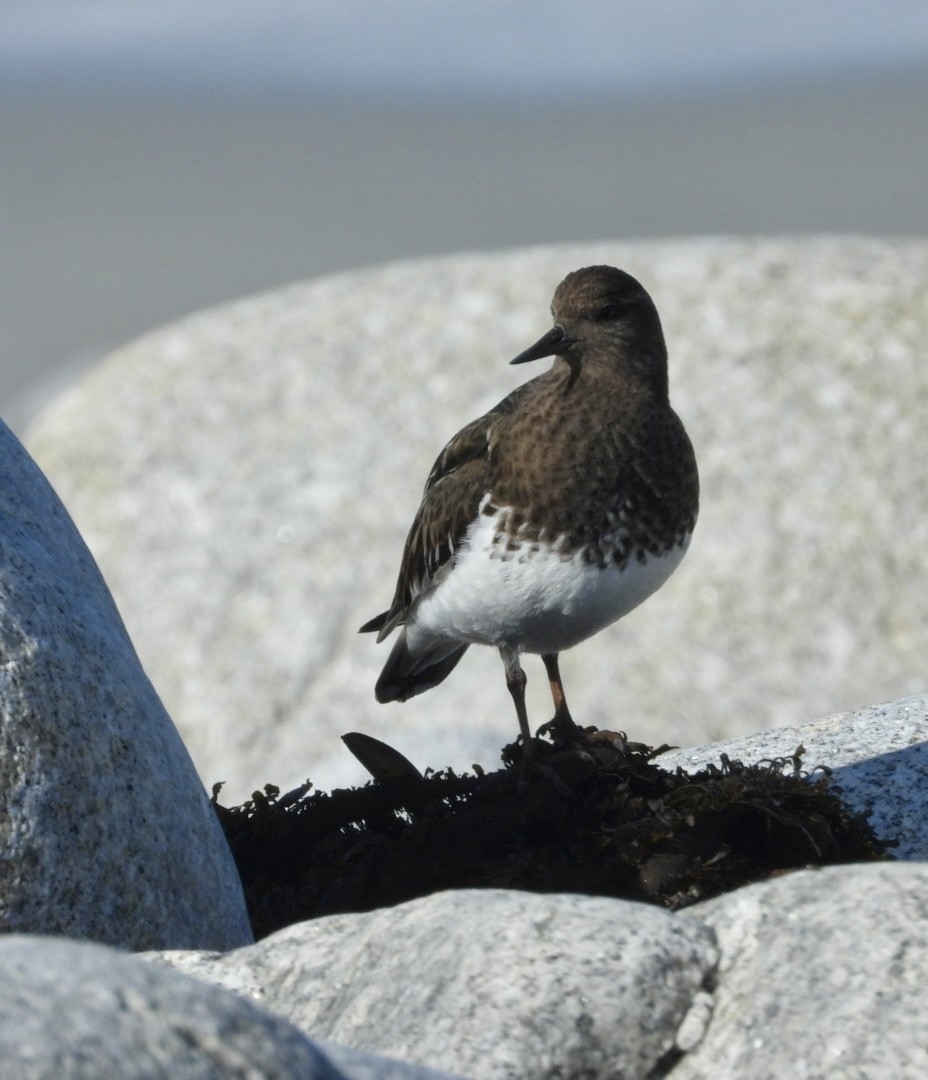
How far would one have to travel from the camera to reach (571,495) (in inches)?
254

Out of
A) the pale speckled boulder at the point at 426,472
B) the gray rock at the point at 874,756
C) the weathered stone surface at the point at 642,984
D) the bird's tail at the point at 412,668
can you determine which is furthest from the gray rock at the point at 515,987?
the pale speckled boulder at the point at 426,472

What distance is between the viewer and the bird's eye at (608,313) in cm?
685

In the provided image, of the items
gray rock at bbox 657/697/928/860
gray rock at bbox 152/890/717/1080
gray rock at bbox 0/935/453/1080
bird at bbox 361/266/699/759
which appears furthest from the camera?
gray rock at bbox 657/697/928/860

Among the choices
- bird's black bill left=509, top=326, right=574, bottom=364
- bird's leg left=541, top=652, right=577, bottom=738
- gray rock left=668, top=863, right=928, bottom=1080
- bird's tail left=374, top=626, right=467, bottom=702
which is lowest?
gray rock left=668, top=863, right=928, bottom=1080

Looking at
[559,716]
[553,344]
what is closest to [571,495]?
[553,344]

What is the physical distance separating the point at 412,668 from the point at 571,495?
187 centimetres

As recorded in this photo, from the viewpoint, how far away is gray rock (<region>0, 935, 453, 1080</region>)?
3.09 meters

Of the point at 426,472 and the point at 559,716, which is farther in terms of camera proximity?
the point at 426,472

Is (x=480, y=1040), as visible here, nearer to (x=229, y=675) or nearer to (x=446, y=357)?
(x=229, y=675)

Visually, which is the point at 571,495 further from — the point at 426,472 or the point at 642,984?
the point at 426,472

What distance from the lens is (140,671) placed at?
18.9ft

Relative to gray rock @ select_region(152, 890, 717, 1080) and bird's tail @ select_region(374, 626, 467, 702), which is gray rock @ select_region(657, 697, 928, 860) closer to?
bird's tail @ select_region(374, 626, 467, 702)

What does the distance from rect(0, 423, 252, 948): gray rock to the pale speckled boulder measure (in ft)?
22.6

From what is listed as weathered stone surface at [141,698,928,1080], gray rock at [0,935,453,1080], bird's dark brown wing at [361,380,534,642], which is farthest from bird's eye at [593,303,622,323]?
gray rock at [0,935,453,1080]
